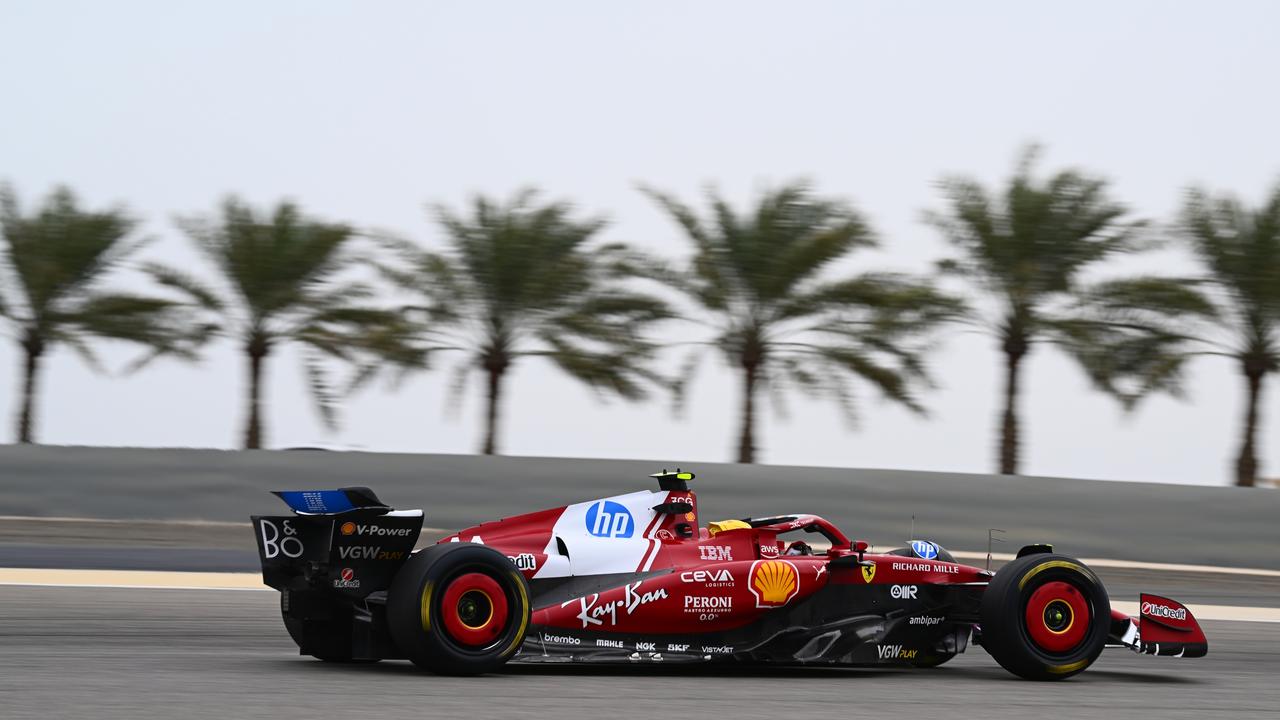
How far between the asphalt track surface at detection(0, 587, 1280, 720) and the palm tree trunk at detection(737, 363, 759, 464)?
46.6ft

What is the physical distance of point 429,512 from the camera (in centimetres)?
1873

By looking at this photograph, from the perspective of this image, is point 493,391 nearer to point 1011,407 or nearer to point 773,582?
point 1011,407

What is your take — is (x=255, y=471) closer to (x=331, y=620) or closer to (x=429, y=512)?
(x=429, y=512)

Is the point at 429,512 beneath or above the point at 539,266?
beneath

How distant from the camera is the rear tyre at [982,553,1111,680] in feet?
29.6

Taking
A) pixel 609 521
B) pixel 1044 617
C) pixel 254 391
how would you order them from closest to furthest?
pixel 609 521 < pixel 1044 617 < pixel 254 391

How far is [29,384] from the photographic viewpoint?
85.1 ft

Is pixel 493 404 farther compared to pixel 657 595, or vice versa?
pixel 493 404

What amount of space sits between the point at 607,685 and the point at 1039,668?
107 inches

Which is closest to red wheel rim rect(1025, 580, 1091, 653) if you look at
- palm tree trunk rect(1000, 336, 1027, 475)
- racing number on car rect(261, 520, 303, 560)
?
racing number on car rect(261, 520, 303, 560)

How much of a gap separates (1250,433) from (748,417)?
26.5 feet

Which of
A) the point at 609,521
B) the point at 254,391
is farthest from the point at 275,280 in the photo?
the point at 609,521

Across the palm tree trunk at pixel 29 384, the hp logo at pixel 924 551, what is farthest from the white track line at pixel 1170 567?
the palm tree trunk at pixel 29 384

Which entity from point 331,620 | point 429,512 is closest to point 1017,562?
point 331,620
